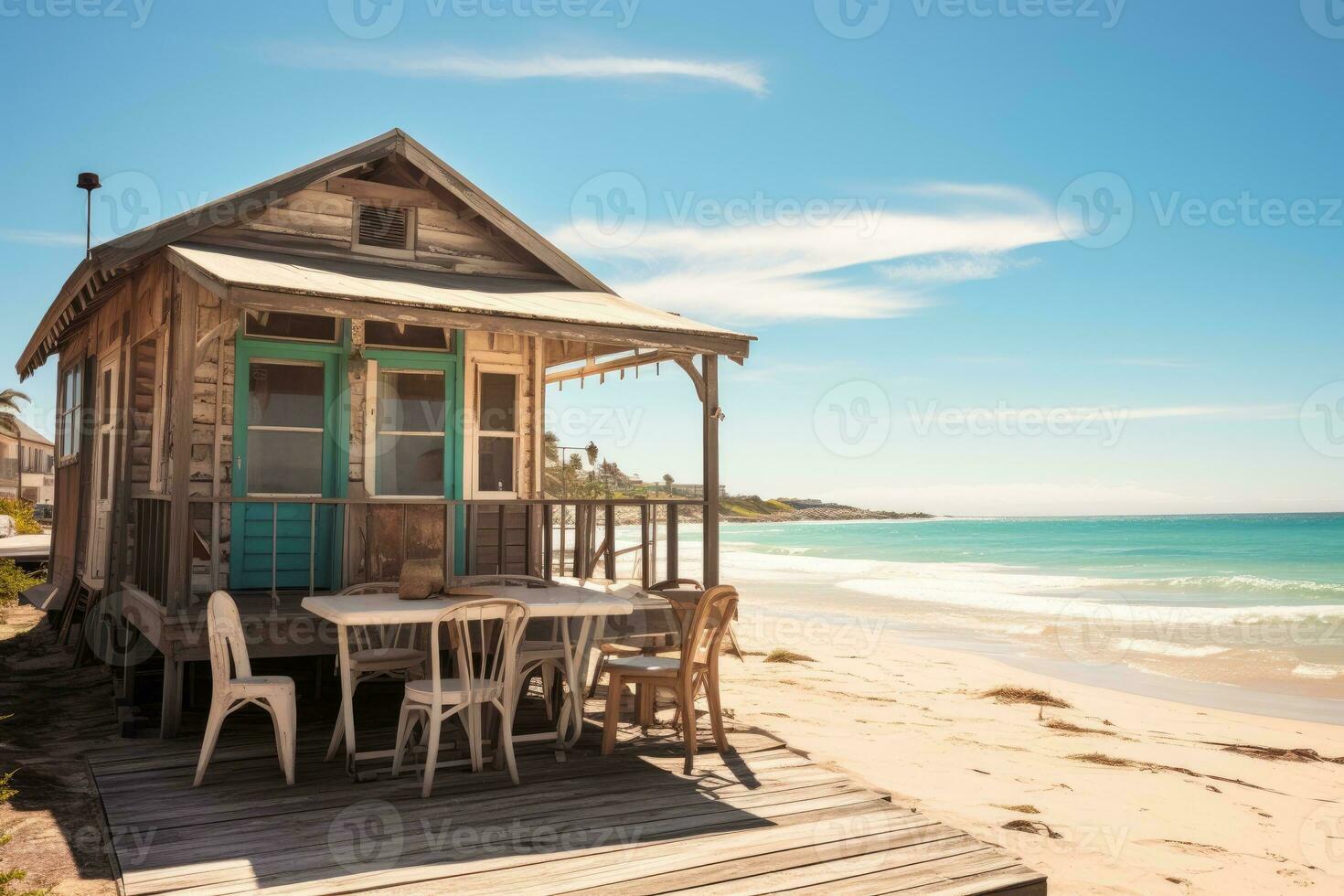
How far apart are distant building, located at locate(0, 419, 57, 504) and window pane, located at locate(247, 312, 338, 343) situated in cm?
4829

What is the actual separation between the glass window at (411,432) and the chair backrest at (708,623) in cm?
359

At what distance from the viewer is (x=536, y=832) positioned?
4.50 m

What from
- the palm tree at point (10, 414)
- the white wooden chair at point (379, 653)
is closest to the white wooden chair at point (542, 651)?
the white wooden chair at point (379, 653)

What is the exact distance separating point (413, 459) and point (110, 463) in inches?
135

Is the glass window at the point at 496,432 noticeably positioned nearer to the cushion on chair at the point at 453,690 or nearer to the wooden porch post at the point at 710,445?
the wooden porch post at the point at 710,445

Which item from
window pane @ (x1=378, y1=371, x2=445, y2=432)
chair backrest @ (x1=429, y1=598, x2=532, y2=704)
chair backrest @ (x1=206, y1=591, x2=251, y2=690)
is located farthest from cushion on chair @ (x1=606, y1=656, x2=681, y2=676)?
window pane @ (x1=378, y1=371, x2=445, y2=432)

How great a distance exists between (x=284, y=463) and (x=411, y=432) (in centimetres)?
104

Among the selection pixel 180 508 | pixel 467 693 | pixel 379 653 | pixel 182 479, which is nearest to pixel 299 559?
pixel 180 508

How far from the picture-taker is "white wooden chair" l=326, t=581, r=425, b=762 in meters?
5.82

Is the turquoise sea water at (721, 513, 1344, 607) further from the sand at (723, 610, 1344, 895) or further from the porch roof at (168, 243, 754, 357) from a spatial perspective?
the porch roof at (168, 243, 754, 357)

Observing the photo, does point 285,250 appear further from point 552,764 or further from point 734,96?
point 734,96

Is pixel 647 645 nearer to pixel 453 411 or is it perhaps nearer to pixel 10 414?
pixel 453 411

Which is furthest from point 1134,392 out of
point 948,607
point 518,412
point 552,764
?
point 552,764

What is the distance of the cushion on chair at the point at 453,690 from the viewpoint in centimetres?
509
